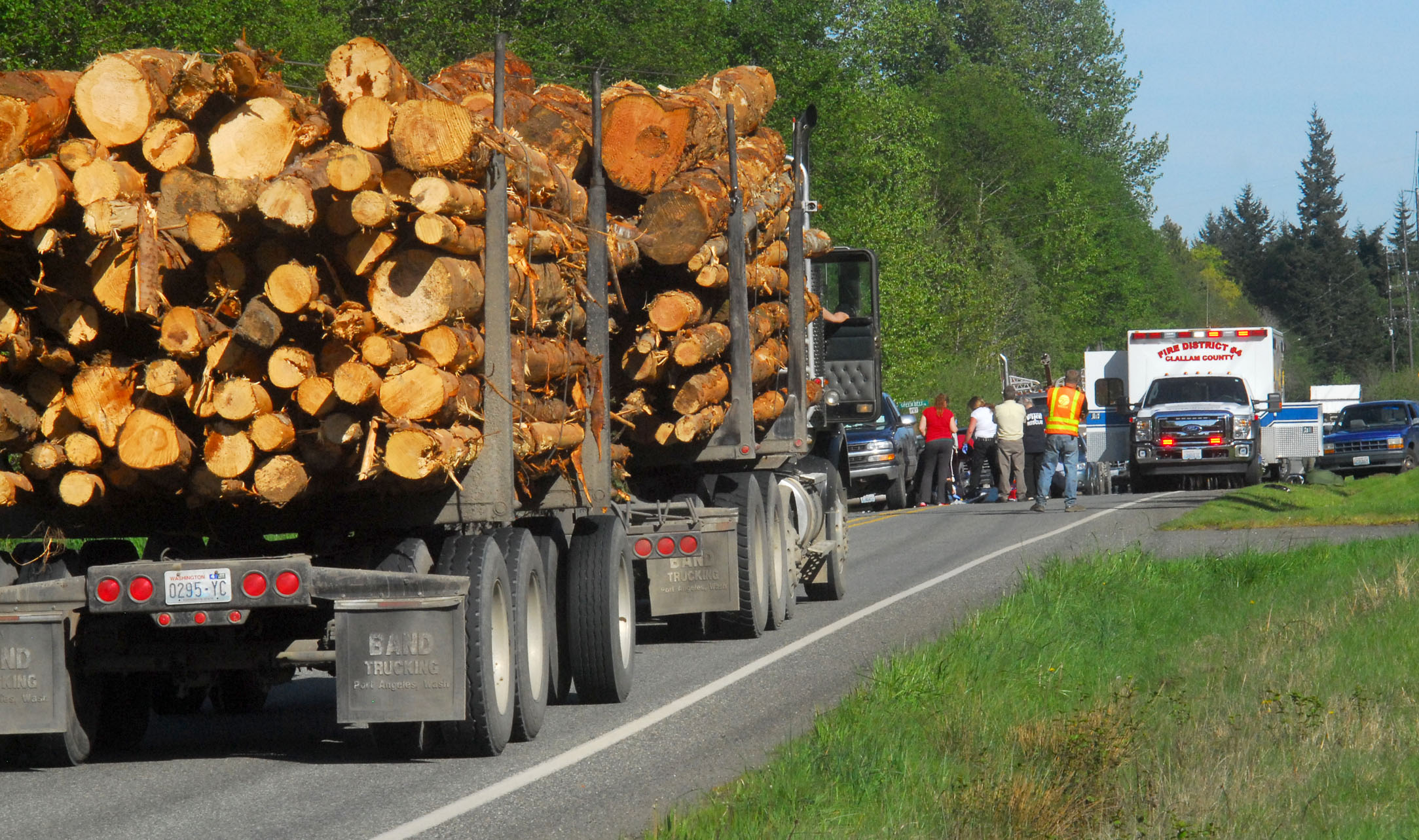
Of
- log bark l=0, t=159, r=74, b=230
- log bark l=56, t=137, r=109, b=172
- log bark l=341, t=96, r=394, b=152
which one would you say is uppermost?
log bark l=341, t=96, r=394, b=152

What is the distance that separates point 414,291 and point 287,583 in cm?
133

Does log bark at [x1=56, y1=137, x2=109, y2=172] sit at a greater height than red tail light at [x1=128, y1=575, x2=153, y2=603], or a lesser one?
greater

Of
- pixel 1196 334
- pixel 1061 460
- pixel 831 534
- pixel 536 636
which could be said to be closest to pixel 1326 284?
pixel 1196 334

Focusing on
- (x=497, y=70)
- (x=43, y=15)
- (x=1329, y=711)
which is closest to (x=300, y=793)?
(x=497, y=70)

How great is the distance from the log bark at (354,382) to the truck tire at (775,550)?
5.98 metres

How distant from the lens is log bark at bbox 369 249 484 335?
25.3ft

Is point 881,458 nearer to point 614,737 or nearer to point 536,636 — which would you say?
point 536,636

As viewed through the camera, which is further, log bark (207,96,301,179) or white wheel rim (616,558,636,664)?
white wheel rim (616,558,636,664)

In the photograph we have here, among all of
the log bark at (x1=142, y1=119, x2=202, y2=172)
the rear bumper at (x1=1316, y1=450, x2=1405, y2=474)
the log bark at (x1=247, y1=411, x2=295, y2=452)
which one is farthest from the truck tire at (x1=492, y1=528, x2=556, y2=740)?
the rear bumper at (x1=1316, y1=450, x2=1405, y2=474)

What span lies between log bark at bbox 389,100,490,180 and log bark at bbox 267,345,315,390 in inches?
35.1

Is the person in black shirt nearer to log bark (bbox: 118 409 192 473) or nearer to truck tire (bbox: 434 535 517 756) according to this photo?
truck tire (bbox: 434 535 517 756)

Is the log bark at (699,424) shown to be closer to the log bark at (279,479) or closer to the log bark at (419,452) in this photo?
the log bark at (419,452)

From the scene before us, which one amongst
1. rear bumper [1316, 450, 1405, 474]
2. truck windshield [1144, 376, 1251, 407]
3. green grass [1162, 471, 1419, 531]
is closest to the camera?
green grass [1162, 471, 1419, 531]

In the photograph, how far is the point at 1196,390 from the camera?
33.4 metres
